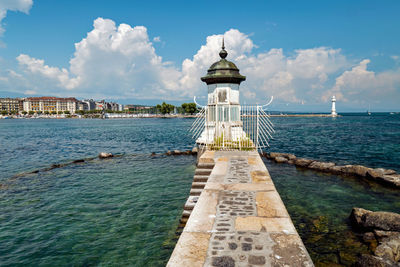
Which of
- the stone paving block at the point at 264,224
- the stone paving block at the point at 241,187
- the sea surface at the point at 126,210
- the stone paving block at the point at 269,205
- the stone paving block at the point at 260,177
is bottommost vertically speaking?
the sea surface at the point at 126,210

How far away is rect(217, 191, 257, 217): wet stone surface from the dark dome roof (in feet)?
30.7

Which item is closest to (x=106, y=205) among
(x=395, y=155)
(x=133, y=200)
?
(x=133, y=200)

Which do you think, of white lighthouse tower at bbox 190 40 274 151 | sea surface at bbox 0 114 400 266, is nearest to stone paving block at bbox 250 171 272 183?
sea surface at bbox 0 114 400 266

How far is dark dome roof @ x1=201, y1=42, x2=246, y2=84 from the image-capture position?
580 inches

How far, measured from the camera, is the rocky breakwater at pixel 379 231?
6254 millimetres

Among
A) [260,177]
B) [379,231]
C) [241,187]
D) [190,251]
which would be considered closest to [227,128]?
[260,177]

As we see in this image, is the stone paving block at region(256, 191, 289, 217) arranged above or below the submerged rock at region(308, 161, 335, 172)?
above

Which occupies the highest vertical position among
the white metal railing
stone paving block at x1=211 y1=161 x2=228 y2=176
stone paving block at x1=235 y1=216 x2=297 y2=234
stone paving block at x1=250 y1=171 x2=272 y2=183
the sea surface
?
the white metal railing

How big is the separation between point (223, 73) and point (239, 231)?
37.9ft

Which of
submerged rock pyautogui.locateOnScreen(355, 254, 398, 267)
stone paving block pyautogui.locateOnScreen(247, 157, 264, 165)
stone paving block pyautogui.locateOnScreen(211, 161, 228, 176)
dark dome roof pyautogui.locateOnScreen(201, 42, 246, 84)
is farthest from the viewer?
dark dome roof pyautogui.locateOnScreen(201, 42, 246, 84)

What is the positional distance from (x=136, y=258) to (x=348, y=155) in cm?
2414

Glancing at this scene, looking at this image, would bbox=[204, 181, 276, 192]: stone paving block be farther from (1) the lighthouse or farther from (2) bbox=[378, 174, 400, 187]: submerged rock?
(2) bbox=[378, 174, 400, 187]: submerged rock

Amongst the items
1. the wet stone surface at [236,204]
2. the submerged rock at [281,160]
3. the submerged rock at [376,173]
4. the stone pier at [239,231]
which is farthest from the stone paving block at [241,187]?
the submerged rock at [281,160]

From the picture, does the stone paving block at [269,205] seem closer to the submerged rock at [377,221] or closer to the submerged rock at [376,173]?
the submerged rock at [377,221]
